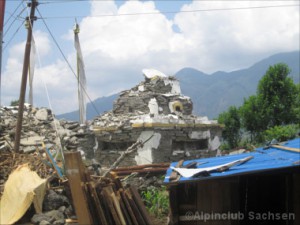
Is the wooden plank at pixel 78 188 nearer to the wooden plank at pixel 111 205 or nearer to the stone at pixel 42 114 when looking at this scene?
the wooden plank at pixel 111 205

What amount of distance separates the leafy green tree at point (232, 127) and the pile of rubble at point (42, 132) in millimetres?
14767

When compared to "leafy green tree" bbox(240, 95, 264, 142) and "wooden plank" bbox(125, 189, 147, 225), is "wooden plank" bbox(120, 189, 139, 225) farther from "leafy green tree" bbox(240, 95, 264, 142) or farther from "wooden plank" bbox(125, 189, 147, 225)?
"leafy green tree" bbox(240, 95, 264, 142)

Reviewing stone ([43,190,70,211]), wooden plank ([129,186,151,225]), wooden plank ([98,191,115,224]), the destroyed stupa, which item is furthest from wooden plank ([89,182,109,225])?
the destroyed stupa

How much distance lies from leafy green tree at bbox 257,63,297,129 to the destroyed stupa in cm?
1111

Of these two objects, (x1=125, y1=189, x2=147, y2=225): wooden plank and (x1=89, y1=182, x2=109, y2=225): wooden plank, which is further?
(x1=125, y1=189, x2=147, y2=225): wooden plank

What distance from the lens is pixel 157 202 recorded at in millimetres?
9602

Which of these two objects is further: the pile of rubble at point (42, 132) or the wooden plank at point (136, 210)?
the pile of rubble at point (42, 132)

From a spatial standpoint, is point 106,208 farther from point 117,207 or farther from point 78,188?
point 78,188

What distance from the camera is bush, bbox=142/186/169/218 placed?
9.27 meters

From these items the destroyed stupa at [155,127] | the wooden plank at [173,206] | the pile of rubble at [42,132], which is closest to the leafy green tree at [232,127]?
the destroyed stupa at [155,127]

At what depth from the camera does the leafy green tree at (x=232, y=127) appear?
27.1m

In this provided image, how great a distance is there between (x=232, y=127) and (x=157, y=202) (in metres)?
18.6

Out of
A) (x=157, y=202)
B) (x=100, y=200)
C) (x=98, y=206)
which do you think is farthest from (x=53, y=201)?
(x=157, y=202)

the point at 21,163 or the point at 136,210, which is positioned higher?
the point at 21,163
